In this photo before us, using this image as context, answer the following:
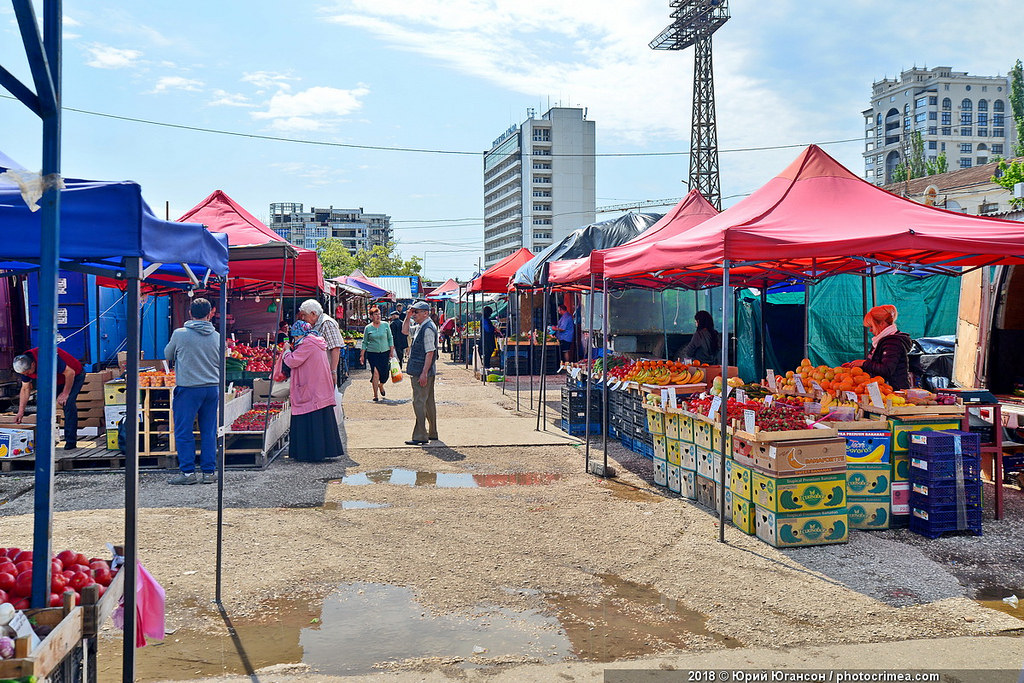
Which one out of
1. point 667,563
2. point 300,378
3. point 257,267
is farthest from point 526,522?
point 257,267

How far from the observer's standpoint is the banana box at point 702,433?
312 inches

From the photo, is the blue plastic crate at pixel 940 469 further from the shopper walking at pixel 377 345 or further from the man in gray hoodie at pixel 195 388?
the shopper walking at pixel 377 345

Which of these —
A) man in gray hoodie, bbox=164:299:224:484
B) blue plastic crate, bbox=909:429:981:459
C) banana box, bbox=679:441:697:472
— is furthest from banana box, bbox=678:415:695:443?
man in gray hoodie, bbox=164:299:224:484

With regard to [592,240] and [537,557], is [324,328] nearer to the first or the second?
[537,557]

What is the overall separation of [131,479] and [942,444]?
652cm

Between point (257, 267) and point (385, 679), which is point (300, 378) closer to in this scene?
point (257, 267)

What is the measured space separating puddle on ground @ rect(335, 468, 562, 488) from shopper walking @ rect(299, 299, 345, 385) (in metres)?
1.72

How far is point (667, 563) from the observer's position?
629cm

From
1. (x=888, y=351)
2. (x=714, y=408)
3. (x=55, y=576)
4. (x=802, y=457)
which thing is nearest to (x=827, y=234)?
(x=888, y=351)

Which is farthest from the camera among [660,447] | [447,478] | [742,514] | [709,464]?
[447,478]

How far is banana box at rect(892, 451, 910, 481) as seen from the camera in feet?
23.6

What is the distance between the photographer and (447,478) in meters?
9.45

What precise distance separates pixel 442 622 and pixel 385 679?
0.86 meters

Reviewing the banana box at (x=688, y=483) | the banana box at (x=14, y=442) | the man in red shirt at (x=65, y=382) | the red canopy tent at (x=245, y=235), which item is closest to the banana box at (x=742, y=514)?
the banana box at (x=688, y=483)
